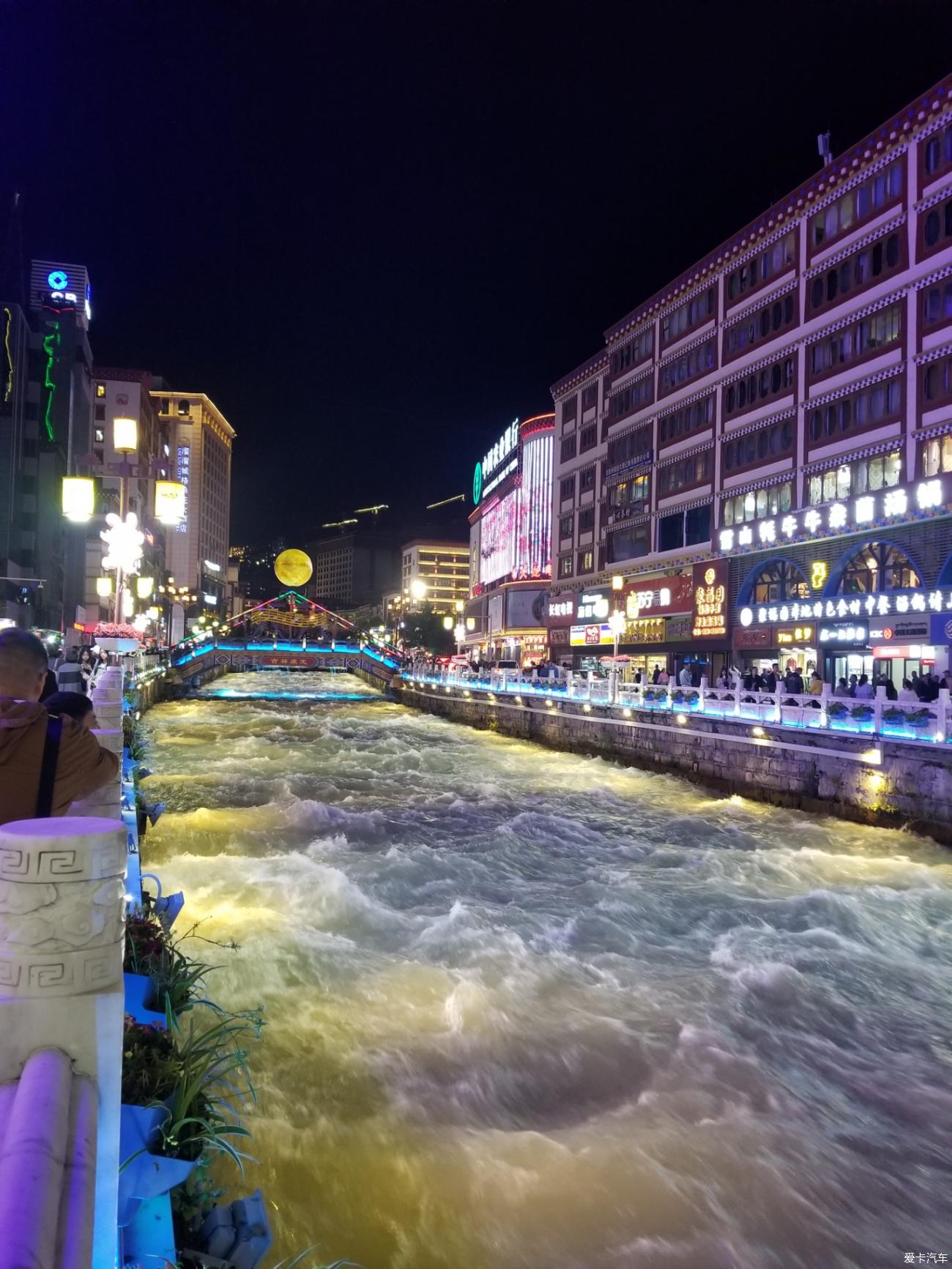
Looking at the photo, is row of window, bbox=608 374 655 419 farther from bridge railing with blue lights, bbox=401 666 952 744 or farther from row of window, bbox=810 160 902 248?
bridge railing with blue lights, bbox=401 666 952 744

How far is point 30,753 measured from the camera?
10.3 feet

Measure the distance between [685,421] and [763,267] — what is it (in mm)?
7581

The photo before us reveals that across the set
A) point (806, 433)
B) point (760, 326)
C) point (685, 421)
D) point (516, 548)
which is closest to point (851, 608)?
point (806, 433)

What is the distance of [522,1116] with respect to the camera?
5957 mm

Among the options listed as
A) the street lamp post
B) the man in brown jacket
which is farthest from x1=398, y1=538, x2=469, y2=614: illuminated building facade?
the man in brown jacket

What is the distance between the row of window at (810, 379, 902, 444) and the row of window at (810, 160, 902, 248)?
19.5 feet

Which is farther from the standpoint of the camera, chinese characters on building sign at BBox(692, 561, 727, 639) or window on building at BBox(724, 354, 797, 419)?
chinese characters on building sign at BBox(692, 561, 727, 639)

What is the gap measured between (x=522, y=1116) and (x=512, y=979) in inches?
92.7

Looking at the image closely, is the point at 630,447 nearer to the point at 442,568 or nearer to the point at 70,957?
the point at 70,957

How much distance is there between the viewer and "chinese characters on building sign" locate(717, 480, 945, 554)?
80.7 ft

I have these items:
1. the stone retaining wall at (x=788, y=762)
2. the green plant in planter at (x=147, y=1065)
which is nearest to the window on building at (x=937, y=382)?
the stone retaining wall at (x=788, y=762)

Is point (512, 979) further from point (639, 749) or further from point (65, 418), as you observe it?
point (65, 418)

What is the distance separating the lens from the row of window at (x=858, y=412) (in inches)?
1053

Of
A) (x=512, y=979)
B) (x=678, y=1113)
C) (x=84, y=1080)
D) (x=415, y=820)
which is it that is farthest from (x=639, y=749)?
(x=84, y=1080)
